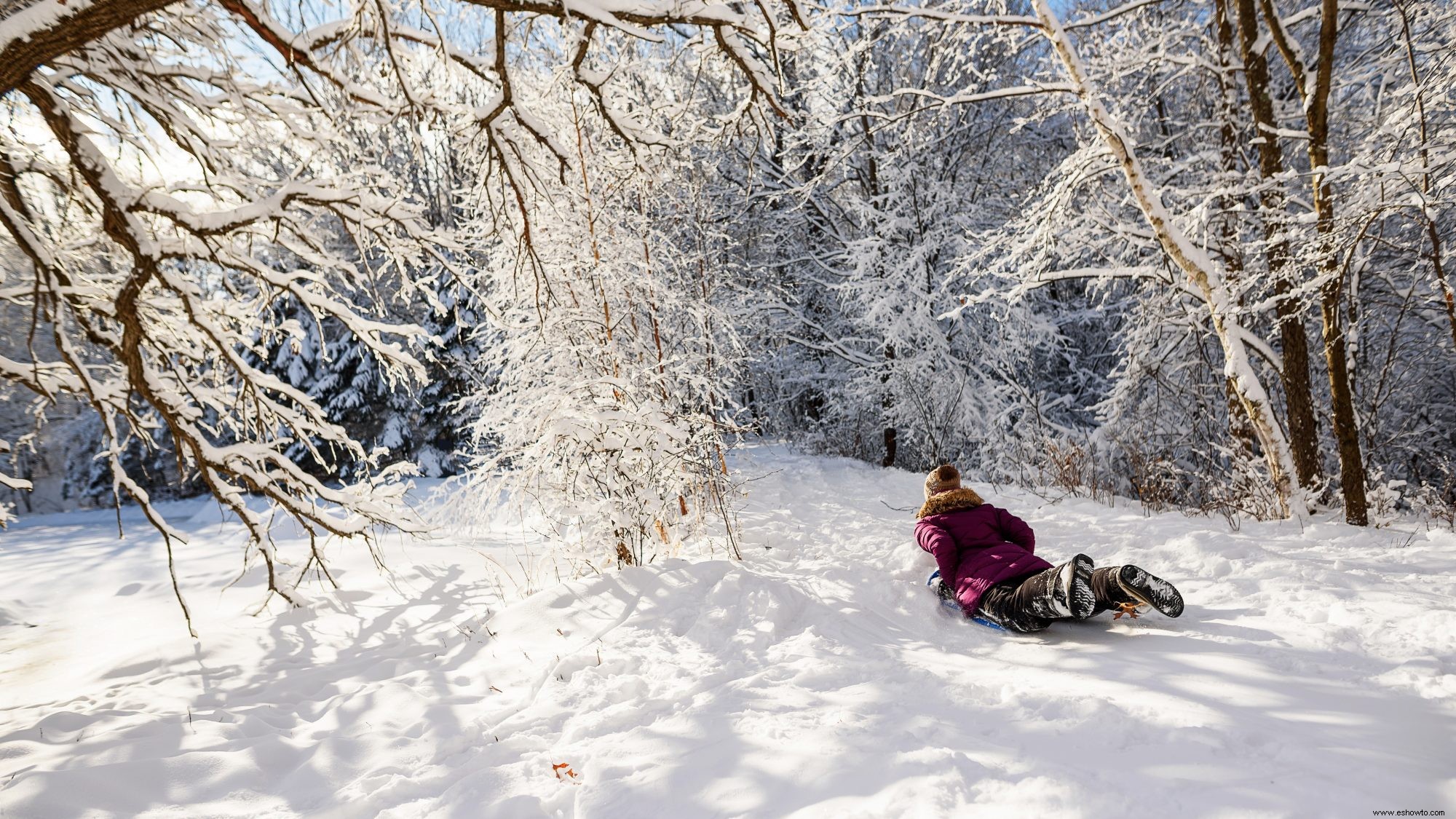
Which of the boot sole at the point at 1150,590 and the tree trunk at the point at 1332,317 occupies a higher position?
the tree trunk at the point at 1332,317

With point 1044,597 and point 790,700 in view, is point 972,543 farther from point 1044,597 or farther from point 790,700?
point 790,700

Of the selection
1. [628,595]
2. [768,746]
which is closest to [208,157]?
[628,595]

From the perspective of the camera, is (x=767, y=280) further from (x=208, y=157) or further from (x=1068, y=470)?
(x=208, y=157)

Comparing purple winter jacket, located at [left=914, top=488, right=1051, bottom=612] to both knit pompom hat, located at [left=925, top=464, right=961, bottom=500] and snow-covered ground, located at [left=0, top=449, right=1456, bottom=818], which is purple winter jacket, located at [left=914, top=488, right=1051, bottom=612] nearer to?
knit pompom hat, located at [left=925, top=464, right=961, bottom=500]

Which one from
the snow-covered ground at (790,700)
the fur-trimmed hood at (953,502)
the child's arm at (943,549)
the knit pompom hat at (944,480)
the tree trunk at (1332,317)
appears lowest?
the snow-covered ground at (790,700)

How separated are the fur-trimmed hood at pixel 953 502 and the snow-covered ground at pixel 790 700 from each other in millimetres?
516

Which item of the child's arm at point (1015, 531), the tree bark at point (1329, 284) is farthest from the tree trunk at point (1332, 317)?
the child's arm at point (1015, 531)

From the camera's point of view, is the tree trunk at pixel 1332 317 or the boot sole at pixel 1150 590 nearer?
the boot sole at pixel 1150 590

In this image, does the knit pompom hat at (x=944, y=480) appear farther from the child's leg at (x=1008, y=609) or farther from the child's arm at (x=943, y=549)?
the child's leg at (x=1008, y=609)

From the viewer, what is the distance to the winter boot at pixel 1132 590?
2646mm

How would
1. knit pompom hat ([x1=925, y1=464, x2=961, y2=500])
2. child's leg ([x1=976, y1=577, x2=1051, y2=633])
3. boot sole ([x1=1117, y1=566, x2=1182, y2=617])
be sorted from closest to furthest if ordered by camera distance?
boot sole ([x1=1117, y1=566, x2=1182, y2=617]), child's leg ([x1=976, y1=577, x2=1051, y2=633]), knit pompom hat ([x1=925, y1=464, x2=961, y2=500])

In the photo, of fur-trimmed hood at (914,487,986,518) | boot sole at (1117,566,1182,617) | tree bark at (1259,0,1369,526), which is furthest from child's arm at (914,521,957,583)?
tree bark at (1259,0,1369,526)

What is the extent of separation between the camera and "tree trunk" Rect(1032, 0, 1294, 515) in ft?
14.8

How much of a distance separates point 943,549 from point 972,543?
0.53ft
